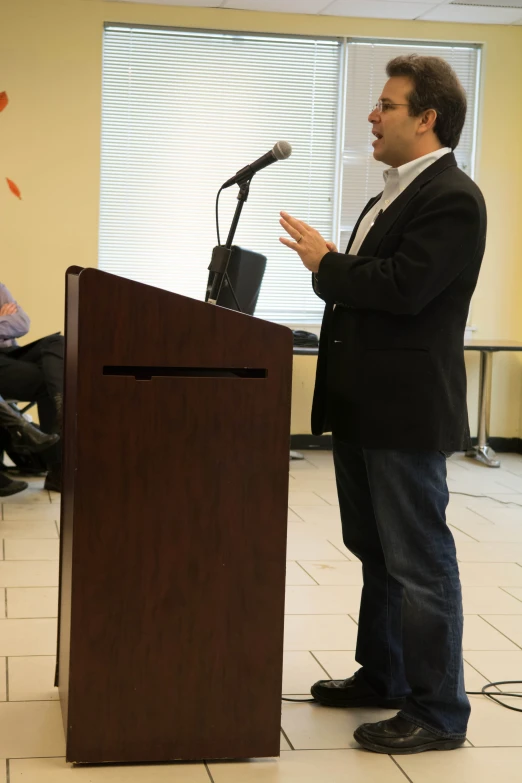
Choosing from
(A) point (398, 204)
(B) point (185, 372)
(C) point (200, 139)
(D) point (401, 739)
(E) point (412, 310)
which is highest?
(C) point (200, 139)

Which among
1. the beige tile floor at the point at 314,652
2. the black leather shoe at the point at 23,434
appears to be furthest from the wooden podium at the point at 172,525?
the black leather shoe at the point at 23,434

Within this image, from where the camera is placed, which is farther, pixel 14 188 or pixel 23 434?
pixel 14 188

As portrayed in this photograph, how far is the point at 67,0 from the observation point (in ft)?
19.2

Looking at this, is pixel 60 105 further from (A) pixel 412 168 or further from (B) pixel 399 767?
(B) pixel 399 767

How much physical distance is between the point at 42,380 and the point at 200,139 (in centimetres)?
217

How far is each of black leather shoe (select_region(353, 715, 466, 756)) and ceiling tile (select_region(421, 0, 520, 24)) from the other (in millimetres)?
4946

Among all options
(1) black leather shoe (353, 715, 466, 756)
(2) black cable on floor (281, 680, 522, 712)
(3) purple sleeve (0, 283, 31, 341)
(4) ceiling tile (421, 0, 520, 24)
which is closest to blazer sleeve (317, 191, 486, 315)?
(1) black leather shoe (353, 715, 466, 756)

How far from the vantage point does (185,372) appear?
1.82 m

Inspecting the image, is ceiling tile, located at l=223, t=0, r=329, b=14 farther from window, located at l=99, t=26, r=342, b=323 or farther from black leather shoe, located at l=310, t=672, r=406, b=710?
black leather shoe, located at l=310, t=672, r=406, b=710

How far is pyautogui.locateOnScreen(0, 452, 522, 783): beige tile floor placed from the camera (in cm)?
190

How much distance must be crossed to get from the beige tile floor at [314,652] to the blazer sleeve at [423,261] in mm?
936

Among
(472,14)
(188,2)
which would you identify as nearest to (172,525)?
(188,2)

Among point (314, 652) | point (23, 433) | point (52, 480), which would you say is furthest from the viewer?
point (52, 480)

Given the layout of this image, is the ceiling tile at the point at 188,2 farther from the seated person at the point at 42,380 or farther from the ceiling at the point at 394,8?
the seated person at the point at 42,380
